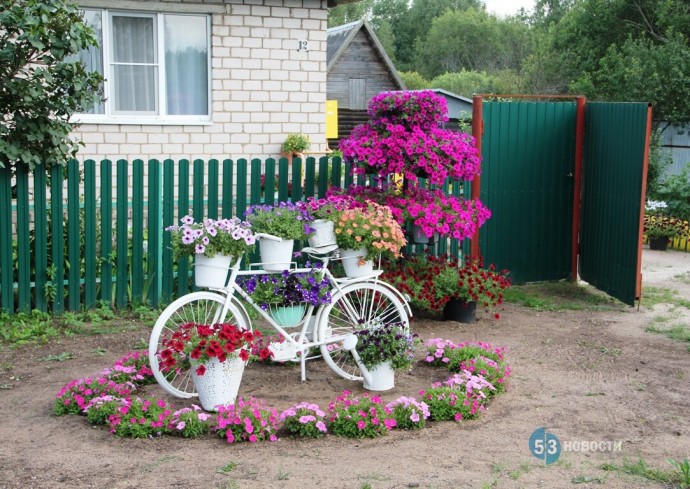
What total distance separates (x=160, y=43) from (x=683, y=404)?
7.83m

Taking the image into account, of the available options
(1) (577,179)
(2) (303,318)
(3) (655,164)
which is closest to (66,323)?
(2) (303,318)

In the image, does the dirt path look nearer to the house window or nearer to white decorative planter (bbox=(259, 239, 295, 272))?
white decorative planter (bbox=(259, 239, 295, 272))

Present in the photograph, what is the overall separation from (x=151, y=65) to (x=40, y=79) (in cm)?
359

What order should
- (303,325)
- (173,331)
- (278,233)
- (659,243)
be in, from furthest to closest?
1. (659,243)
2. (303,325)
3. (278,233)
4. (173,331)

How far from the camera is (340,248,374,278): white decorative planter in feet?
21.6

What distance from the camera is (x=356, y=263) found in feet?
21.7

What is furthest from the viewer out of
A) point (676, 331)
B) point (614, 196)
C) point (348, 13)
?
point (348, 13)


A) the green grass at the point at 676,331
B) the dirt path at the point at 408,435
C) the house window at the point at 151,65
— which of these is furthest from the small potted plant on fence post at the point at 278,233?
the house window at the point at 151,65

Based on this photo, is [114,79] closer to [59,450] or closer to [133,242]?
[133,242]

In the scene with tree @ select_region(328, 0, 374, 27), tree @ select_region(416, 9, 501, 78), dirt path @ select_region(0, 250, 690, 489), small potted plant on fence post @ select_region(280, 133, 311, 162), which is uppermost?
tree @ select_region(328, 0, 374, 27)

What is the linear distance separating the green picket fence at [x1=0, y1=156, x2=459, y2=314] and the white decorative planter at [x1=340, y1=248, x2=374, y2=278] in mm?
2471

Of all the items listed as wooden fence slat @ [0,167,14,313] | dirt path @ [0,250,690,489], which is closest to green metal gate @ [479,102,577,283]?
dirt path @ [0,250,690,489]

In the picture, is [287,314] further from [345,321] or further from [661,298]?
[661,298]

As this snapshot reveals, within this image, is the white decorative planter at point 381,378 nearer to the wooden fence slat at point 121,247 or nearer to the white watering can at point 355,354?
the white watering can at point 355,354
